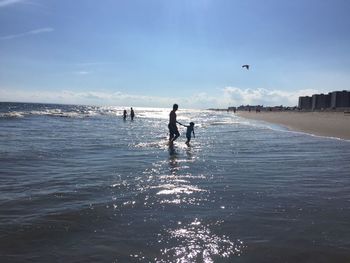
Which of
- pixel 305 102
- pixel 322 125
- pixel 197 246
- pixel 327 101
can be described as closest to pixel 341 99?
pixel 327 101

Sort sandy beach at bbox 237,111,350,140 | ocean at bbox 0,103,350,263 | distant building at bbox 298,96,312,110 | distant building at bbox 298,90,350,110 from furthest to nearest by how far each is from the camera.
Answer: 1. distant building at bbox 298,96,312,110
2. distant building at bbox 298,90,350,110
3. sandy beach at bbox 237,111,350,140
4. ocean at bbox 0,103,350,263

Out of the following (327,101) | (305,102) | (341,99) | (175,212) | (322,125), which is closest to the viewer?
(175,212)

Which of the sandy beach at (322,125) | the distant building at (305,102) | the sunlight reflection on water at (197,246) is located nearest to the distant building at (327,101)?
the distant building at (305,102)

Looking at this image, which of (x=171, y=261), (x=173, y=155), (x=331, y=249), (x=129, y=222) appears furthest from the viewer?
(x=173, y=155)

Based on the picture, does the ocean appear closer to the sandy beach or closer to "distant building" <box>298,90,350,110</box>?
the sandy beach

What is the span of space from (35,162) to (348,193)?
874cm

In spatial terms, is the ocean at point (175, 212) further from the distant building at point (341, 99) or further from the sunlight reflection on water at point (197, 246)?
the distant building at point (341, 99)

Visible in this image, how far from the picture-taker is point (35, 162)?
12.3 m

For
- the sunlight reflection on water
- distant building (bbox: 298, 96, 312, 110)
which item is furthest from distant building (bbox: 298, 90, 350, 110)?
the sunlight reflection on water

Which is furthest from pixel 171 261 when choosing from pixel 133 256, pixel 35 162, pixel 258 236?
pixel 35 162

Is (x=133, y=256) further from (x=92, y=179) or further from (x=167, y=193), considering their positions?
(x=92, y=179)

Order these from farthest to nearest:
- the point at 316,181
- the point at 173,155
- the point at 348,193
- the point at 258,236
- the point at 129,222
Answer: the point at 173,155
the point at 316,181
the point at 348,193
the point at 129,222
the point at 258,236

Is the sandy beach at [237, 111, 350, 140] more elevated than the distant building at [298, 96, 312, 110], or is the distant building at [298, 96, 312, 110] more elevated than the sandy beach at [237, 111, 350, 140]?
the distant building at [298, 96, 312, 110]

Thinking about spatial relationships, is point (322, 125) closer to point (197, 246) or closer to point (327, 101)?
point (197, 246)
